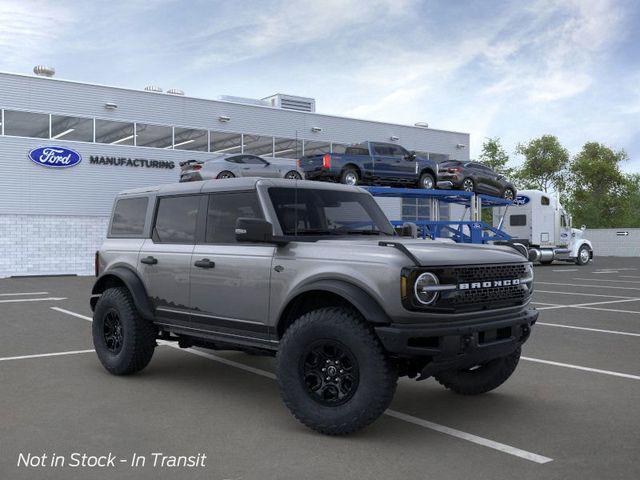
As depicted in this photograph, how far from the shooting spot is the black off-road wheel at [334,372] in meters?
4.65

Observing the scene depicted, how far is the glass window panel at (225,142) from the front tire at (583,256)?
685 inches

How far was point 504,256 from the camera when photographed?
5.40 m

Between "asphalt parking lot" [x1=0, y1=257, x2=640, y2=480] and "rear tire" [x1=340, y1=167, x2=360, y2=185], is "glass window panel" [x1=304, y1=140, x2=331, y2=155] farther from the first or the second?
"asphalt parking lot" [x1=0, y1=257, x2=640, y2=480]

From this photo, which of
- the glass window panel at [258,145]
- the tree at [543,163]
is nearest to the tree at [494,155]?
the tree at [543,163]

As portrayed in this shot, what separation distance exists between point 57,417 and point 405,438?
2766mm

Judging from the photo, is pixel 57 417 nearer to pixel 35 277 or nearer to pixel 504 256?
pixel 504 256

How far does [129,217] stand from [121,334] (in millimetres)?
1296

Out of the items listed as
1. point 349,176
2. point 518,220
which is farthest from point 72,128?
point 518,220

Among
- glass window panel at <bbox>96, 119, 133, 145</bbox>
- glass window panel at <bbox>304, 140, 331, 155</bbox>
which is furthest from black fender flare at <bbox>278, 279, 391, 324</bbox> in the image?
glass window panel at <bbox>304, 140, 331, 155</bbox>

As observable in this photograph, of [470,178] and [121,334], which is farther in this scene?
[470,178]

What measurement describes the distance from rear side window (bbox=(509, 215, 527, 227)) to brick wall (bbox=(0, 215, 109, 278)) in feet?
60.6

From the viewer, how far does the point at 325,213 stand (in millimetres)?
6012

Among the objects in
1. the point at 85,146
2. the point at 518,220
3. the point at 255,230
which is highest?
the point at 85,146

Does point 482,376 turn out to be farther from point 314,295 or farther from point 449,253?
point 314,295
